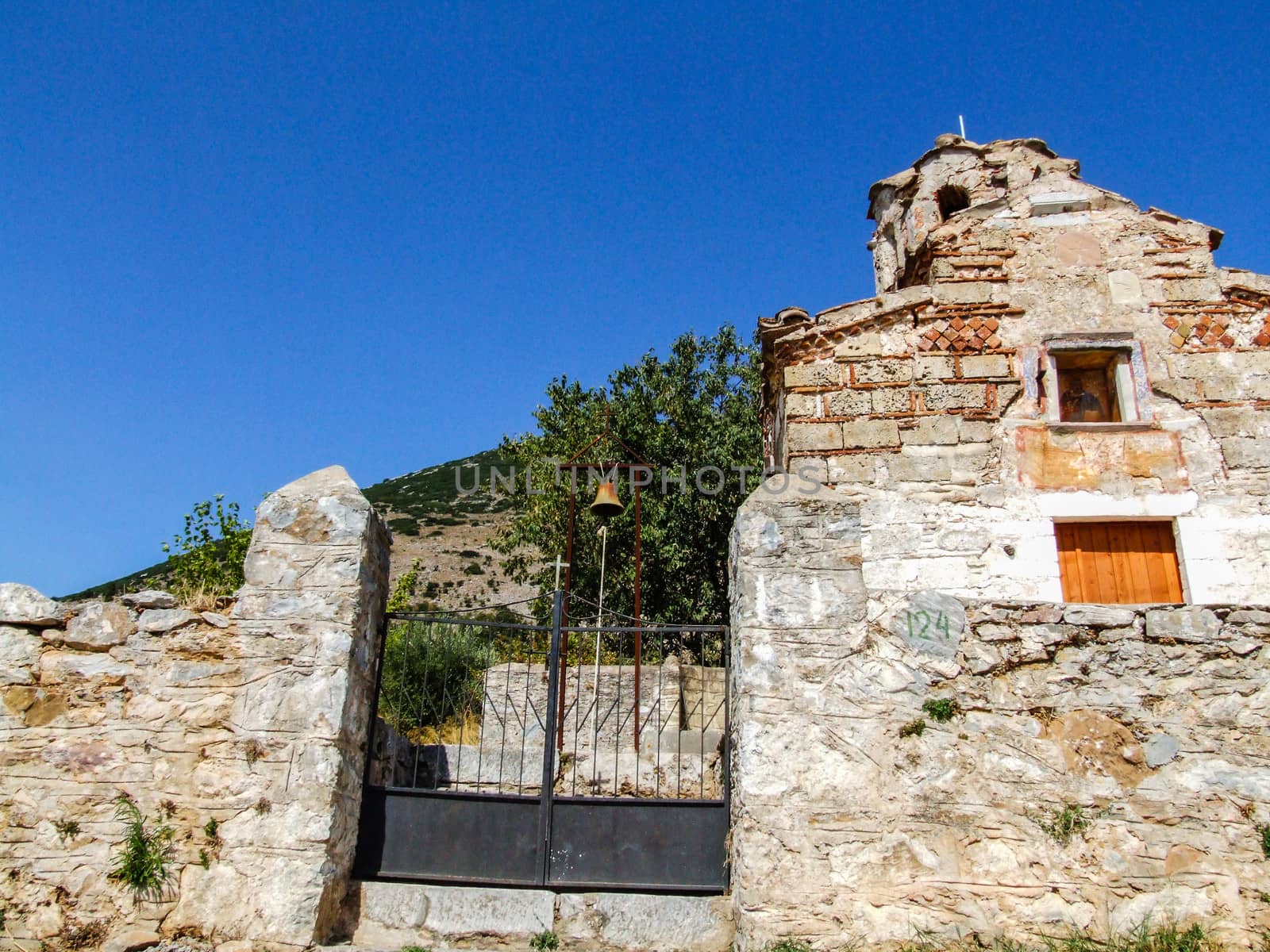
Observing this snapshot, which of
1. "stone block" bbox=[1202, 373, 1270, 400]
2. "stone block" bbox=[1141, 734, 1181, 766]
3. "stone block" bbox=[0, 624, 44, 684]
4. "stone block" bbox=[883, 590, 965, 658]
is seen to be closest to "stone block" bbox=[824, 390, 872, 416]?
"stone block" bbox=[883, 590, 965, 658]

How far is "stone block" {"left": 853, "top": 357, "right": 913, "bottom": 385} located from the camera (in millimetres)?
6867

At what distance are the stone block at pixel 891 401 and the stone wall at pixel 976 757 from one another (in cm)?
101

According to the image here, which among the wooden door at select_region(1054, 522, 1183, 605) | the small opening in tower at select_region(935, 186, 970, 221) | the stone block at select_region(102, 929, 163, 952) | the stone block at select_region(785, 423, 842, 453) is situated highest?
the small opening in tower at select_region(935, 186, 970, 221)

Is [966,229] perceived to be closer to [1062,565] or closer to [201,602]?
[1062,565]

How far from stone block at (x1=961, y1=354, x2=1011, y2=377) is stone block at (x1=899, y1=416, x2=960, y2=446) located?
417mm

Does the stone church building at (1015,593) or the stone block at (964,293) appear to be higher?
the stone block at (964,293)

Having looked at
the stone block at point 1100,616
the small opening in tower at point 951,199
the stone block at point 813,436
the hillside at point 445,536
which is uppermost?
the hillside at point 445,536

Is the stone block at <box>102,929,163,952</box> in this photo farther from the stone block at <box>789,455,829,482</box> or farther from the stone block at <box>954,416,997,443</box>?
the stone block at <box>954,416,997,443</box>

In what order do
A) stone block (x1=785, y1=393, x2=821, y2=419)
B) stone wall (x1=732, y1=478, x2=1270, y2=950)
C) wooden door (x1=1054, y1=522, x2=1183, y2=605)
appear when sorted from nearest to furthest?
stone wall (x1=732, y1=478, x2=1270, y2=950) < wooden door (x1=1054, y1=522, x2=1183, y2=605) < stone block (x1=785, y1=393, x2=821, y2=419)

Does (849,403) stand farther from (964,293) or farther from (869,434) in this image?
(964,293)

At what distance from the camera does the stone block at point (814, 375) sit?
22.7ft

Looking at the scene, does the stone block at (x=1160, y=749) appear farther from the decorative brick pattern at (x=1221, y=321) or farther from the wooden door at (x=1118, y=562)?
the decorative brick pattern at (x=1221, y=321)

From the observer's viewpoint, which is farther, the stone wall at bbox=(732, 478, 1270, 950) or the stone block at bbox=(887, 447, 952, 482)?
the stone block at bbox=(887, 447, 952, 482)

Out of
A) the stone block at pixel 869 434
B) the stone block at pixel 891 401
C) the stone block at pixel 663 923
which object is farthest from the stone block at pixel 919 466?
the stone block at pixel 663 923
